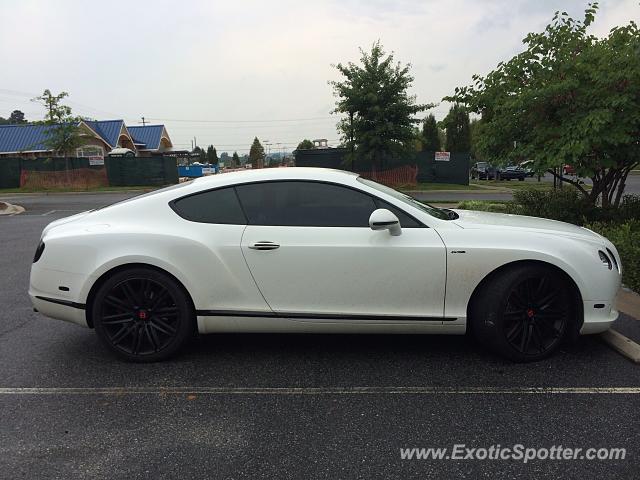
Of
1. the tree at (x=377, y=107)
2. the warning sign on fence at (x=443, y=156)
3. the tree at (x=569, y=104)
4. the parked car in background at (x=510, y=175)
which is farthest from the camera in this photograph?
the parked car in background at (x=510, y=175)

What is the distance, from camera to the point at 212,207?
12.2ft

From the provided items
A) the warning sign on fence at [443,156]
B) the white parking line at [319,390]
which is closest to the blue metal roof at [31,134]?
the warning sign on fence at [443,156]

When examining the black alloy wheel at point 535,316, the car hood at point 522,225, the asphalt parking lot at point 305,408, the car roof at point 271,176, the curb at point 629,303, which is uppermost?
the car roof at point 271,176

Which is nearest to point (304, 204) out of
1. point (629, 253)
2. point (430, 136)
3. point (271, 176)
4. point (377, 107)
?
point (271, 176)

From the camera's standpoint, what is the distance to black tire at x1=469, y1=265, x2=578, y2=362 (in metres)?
3.45

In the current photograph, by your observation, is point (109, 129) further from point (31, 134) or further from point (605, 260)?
point (605, 260)

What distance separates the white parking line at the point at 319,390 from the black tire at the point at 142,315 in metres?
0.39

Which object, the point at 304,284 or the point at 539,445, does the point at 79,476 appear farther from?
the point at 539,445

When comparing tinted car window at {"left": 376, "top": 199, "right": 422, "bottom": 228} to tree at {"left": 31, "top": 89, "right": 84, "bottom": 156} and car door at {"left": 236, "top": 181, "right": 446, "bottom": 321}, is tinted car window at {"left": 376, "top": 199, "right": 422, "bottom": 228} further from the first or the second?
tree at {"left": 31, "top": 89, "right": 84, "bottom": 156}

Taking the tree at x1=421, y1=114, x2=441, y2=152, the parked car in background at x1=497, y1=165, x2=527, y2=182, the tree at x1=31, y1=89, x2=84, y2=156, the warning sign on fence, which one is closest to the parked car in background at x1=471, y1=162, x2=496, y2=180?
the parked car in background at x1=497, y1=165, x2=527, y2=182

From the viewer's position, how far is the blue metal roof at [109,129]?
46.3 metres

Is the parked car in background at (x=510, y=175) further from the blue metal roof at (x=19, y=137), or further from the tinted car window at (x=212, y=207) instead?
the blue metal roof at (x=19, y=137)

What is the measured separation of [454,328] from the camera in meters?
3.56

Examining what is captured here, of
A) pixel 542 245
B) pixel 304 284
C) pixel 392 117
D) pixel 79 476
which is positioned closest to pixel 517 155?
pixel 542 245
